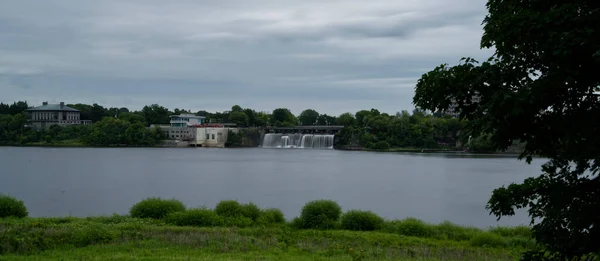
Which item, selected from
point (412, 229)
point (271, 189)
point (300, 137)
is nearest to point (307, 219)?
point (412, 229)

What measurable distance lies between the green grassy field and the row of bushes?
0.07 metres

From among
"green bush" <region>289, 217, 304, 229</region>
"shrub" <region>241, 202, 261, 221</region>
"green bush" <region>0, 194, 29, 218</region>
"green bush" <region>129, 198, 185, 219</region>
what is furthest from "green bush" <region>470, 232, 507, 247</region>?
"green bush" <region>0, 194, 29, 218</region>

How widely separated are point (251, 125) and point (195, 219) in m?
108

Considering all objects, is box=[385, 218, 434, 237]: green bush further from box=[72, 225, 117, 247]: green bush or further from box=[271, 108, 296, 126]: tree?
box=[271, 108, 296, 126]: tree

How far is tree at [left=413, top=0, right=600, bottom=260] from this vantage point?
443cm

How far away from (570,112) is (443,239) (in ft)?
29.2

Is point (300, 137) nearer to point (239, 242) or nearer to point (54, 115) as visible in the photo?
point (54, 115)

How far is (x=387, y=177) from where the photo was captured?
129 feet

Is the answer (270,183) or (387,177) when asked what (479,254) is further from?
(387,177)

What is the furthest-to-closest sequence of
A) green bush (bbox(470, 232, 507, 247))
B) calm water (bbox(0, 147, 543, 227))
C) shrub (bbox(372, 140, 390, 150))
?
shrub (bbox(372, 140, 390, 150))
calm water (bbox(0, 147, 543, 227))
green bush (bbox(470, 232, 507, 247))

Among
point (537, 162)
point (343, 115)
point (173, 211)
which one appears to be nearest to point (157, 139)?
point (343, 115)

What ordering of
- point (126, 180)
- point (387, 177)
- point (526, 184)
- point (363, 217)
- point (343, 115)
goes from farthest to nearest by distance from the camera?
point (343, 115)
point (387, 177)
point (126, 180)
point (363, 217)
point (526, 184)

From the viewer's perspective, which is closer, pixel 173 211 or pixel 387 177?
pixel 173 211

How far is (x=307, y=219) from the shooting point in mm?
14297
